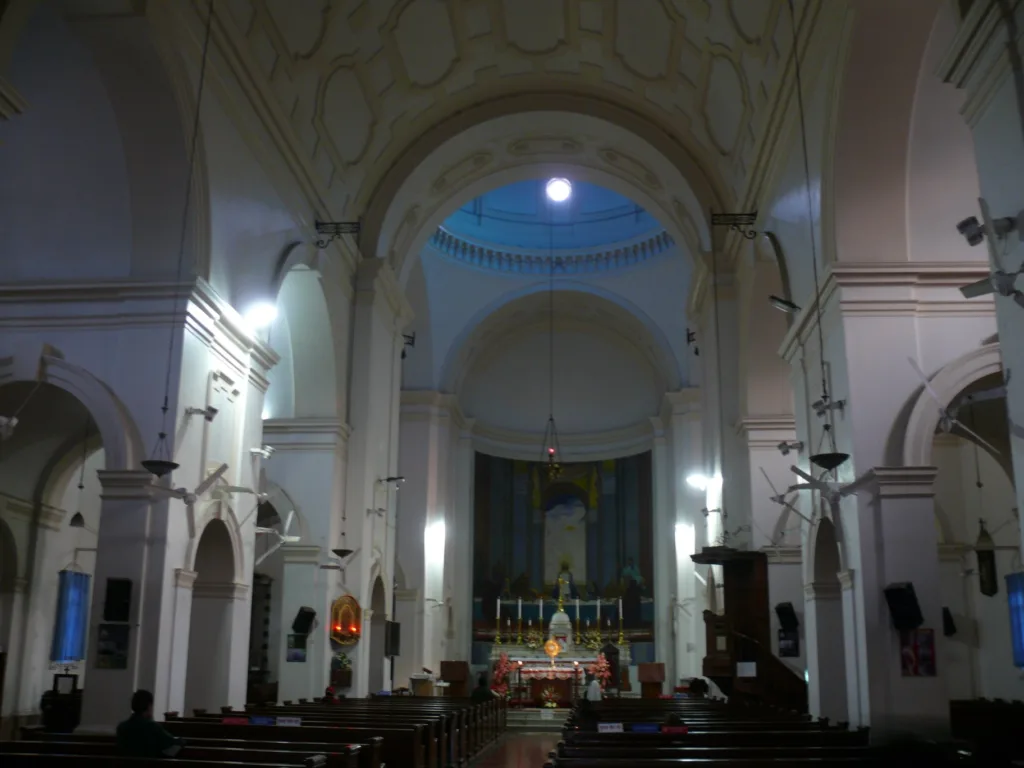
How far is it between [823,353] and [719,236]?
19.6 ft

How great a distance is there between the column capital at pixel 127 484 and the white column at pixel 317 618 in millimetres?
4957

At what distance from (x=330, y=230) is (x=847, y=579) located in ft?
27.7

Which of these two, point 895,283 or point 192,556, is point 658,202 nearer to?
point 895,283

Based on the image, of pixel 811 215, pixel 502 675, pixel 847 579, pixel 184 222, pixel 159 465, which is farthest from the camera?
pixel 502 675

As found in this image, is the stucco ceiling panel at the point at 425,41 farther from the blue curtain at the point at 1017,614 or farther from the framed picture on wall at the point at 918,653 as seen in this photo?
the blue curtain at the point at 1017,614

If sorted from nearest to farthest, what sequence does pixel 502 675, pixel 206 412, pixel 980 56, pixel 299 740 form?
1. pixel 980 56
2. pixel 299 740
3. pixel 206 412
4. pixel 502 675

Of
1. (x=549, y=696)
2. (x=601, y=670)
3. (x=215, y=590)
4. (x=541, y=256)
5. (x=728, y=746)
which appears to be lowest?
(x=549, y=696)

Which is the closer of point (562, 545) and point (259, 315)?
point (259, 315)

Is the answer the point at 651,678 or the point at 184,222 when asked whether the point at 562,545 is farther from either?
the point at 184,222

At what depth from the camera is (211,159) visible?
1005cm

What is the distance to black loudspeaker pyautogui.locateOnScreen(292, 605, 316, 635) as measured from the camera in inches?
530

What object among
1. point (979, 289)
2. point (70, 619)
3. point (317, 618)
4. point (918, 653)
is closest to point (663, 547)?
point (317, 618)

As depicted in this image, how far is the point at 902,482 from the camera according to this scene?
27.6 feet

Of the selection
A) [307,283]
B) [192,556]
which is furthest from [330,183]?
[192,556]
